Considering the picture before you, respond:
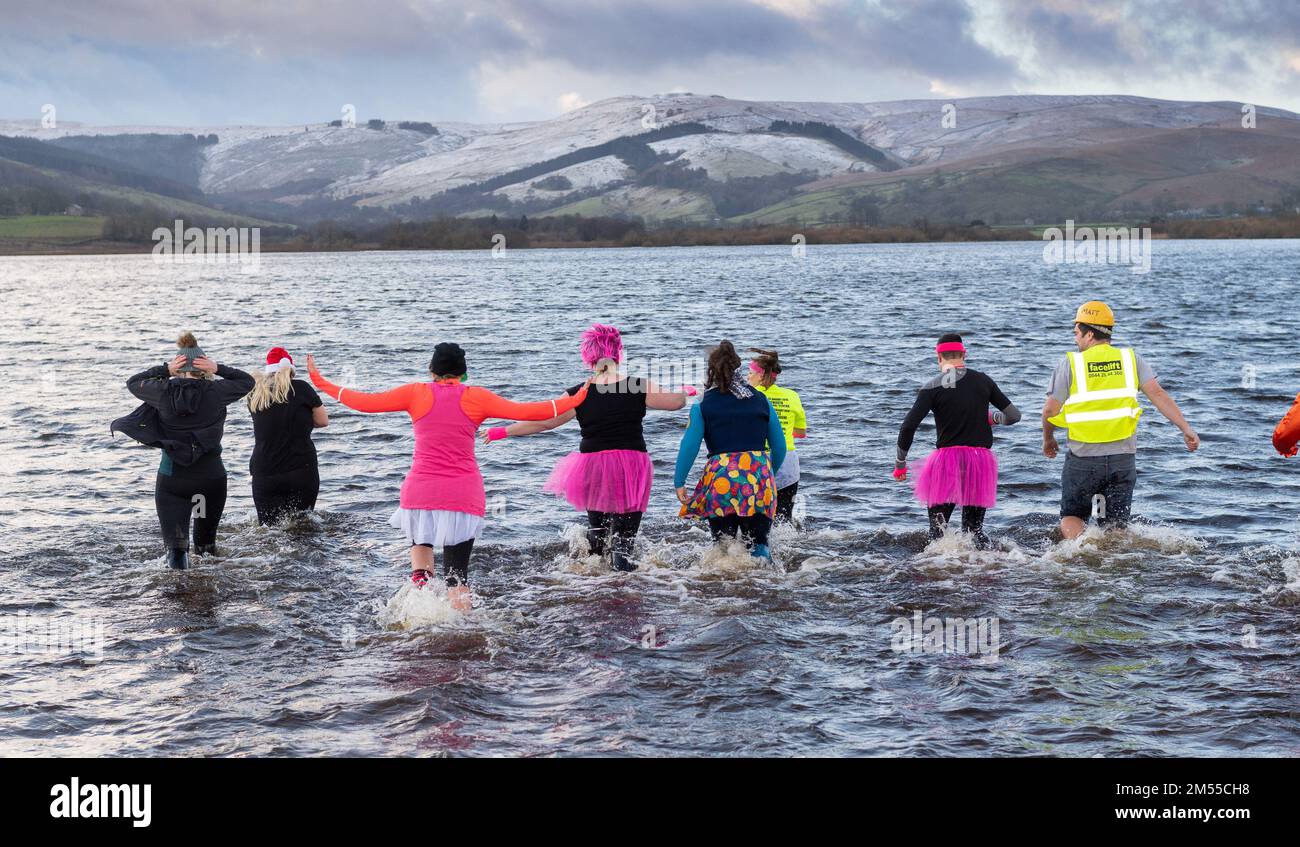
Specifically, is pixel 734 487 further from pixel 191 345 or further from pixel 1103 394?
pixel 191 345

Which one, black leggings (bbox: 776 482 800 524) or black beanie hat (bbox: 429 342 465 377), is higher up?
black beanie hat (bbox: 429 342 465 377)

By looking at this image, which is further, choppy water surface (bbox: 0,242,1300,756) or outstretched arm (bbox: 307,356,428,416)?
outstretched arm (bbox: 307,356,428,416)

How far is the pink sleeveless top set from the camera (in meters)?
11.0

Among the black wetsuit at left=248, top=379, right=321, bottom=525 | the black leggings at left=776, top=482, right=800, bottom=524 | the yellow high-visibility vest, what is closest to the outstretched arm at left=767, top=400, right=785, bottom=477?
the black leggings at left=776, top=482, right=800, bottom=524

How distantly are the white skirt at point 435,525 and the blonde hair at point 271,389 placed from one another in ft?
13.4

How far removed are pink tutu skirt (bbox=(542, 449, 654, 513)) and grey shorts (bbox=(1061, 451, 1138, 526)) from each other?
4.93m

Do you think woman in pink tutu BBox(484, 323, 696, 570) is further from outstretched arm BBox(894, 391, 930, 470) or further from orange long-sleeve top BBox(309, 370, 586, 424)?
outstretched arm BBox(894, 391, 930, 470)

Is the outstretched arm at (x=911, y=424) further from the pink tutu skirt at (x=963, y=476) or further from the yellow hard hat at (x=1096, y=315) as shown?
the yellow hard hat at (x=1096, y=315)

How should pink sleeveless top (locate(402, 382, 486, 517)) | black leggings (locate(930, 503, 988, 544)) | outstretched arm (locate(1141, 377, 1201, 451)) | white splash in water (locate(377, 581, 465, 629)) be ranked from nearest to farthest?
pink sleeveless top (locate(402, 382, 486, 517)), white splash in water (locate(377, 581, 465, 629)), outstretched arm (locate(1141, 377, 1201, 451)), black leggings (locate(930, 503, 988, 544))

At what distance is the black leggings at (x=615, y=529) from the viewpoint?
12891 mm

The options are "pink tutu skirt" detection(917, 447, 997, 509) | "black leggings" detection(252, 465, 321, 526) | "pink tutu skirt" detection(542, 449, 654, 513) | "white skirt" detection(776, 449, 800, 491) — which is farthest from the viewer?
"black leggings" detection(252, 465, 321, 526)

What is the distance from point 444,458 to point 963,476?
6168mm

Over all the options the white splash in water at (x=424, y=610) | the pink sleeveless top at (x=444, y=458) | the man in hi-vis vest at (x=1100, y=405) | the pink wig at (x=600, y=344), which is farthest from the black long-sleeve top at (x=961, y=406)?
the white splash in water at (x=424, y=610)

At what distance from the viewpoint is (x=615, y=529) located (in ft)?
42.7
